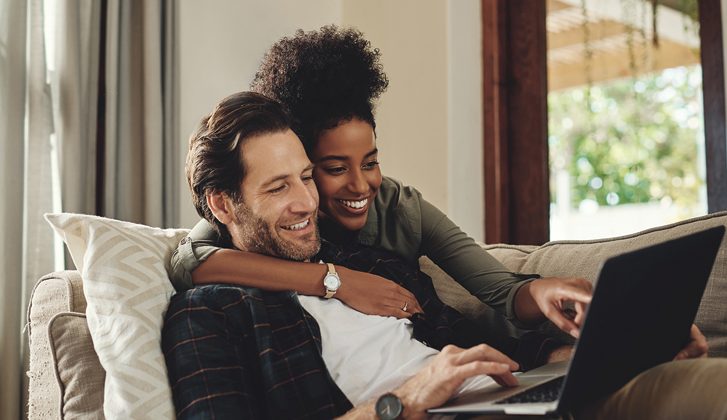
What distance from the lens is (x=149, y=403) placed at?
1.18 metres

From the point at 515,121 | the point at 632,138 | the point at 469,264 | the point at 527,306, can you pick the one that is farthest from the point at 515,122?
the point at 527,306

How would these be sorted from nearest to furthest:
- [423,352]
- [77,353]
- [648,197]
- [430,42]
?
[77,353], [423,352], [648,197], [430,42]

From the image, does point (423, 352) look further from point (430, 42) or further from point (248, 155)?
point (430, 42)

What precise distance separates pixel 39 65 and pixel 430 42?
1435mm

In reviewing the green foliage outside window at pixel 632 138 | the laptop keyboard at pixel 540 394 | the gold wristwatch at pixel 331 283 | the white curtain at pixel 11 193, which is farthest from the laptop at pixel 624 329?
the green foliage outside window at pixel 632 138

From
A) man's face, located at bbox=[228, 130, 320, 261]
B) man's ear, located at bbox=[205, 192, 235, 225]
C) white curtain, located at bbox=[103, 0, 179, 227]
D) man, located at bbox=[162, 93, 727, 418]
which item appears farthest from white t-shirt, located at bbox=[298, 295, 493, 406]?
white curtain, located at bbox=[103, 0, 179, 227]

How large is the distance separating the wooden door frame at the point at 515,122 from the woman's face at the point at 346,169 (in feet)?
4.72

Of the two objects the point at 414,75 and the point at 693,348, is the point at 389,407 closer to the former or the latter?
the point at 693,348

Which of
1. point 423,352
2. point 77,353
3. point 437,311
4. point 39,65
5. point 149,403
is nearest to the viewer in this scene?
point 149,403

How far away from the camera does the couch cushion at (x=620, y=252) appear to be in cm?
141

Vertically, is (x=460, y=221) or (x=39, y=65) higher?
(x=39, y=65)

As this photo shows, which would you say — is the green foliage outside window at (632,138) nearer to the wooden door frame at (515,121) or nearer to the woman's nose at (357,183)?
the wooden door frame at (515,121)

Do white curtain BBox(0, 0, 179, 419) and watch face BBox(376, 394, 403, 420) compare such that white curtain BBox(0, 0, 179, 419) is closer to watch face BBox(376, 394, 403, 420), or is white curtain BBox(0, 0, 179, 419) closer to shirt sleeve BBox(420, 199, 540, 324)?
shirt sleeve BBox(420, 199, 540, 324)

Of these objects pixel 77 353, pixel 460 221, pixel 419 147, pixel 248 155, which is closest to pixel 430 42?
pixel 419 147
